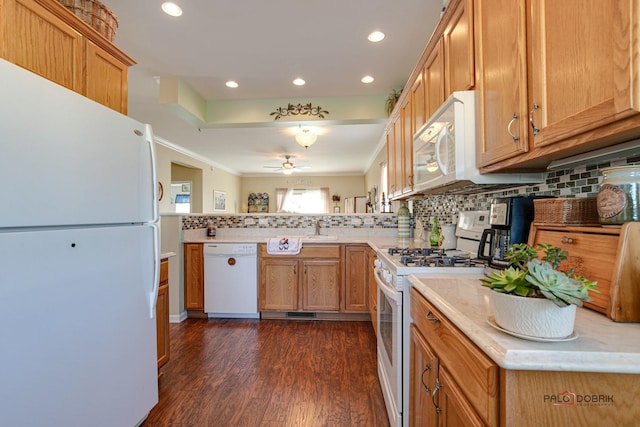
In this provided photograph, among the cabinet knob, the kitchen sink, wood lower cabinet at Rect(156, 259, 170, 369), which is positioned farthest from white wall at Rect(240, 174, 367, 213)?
the cabinet knob

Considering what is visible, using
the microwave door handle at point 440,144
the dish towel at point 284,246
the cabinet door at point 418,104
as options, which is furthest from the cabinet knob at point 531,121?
the dish towel at point 284,246

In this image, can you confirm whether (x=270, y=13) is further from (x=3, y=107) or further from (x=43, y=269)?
(x=43, y=269)

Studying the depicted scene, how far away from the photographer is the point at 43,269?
1.04m

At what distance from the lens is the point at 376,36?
2291mm

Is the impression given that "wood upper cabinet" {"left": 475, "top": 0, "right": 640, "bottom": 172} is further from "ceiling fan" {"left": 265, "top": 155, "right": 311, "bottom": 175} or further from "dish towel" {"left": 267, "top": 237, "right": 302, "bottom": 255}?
"ceiling fan" {"left": 265, "top": 155, "right": 311, "bottom": 175}

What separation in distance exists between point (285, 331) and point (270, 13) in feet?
9.10

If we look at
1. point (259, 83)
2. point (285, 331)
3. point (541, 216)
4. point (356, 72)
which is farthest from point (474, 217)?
point (259, 83)

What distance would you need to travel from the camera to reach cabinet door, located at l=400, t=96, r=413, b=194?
A: 227 centimetres

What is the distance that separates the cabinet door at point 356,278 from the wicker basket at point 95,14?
2.60 meters

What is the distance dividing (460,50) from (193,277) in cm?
325

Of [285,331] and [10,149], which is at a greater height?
[10,149]

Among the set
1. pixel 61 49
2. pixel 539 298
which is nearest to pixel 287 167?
pixel 61 49

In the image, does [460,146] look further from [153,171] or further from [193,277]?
[193,277]

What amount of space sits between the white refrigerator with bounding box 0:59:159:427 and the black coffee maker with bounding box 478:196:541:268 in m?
1.73
